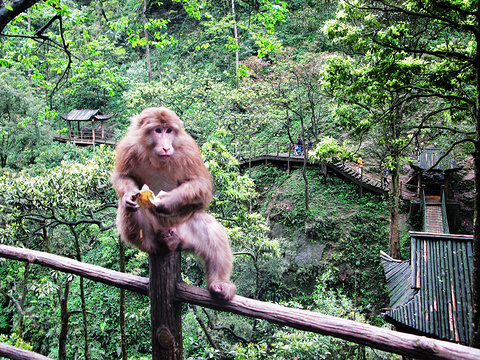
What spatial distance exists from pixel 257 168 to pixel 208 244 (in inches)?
561

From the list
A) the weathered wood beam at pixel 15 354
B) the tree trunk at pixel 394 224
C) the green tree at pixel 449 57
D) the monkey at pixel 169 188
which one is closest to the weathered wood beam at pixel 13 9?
the monkey at pixel 169 188

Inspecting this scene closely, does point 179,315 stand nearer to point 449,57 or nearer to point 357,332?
point 357,332

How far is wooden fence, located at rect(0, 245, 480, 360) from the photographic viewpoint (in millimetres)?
1273

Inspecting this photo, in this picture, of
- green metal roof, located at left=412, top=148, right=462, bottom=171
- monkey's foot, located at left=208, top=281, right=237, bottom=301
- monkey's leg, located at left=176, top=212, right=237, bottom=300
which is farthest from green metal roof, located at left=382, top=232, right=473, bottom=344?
green metal roof, located at left=412, top=148, right=462, bottom=171

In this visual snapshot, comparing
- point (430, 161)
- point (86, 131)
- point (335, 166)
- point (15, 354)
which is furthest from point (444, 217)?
point (86, 131)

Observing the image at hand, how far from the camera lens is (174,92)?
Answer: 15383mm

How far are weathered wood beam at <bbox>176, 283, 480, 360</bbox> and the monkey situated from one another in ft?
1.47

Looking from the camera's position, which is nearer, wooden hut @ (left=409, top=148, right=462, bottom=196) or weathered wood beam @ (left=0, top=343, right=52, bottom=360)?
weathered wood beam @ (left=0, top=343, right=52, bottom=360)

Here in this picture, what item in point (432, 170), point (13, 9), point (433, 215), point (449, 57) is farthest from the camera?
point (432, 170)

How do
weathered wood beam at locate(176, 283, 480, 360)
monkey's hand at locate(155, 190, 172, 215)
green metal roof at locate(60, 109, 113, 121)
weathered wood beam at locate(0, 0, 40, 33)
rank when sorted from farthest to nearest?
1. green metal roof at locate(60, 109, 113, 121)
2. weathered wood beam at locate(0, 0, 40, 33)
3. monkey's hand at locate(155, 190, 172, 215)
4. weathered wood beam at locate(176, 283, 480, 360)

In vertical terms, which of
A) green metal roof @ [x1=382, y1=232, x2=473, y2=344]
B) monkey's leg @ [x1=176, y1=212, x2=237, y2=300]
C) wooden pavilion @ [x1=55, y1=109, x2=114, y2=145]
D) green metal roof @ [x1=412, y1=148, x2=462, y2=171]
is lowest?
green metal roof @ [x1=382, y1=232, x2=473, y2=344]

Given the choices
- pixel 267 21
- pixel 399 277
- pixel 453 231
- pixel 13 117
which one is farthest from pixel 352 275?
pixel 13 117

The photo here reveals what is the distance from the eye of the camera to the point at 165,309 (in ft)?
6.07

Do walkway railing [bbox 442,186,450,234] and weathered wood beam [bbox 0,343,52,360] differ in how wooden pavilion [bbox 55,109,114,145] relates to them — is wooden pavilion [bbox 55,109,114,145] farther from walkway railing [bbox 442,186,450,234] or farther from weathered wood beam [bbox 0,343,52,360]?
weathered wood beam [bbox 0,343,52,360]
